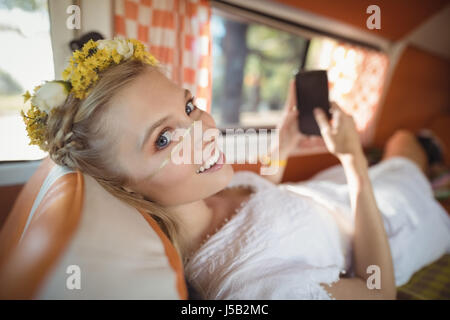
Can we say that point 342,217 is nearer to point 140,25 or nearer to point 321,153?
point 321,153

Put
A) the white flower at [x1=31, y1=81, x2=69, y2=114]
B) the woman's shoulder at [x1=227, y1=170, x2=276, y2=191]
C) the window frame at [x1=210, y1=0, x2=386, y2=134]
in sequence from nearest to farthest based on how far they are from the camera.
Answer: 1. the white flower at [x1=31, y1=81, x2=69, y2=114]
2. the woman's shoulder at [x1=227, y1=170, x2=276, y2=191]
3. the window frame at [x1=210, y1=0, x2=386, y2=134]

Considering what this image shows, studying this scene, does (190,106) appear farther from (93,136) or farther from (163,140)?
(93,136)

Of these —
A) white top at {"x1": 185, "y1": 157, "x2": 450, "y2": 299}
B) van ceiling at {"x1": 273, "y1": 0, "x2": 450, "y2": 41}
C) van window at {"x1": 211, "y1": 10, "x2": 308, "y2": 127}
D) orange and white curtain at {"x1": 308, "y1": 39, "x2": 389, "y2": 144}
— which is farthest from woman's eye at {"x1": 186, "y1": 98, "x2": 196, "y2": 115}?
orange and white curtain at {"x1": 308, "y1": 39, "x2": 389, "y2": 144}

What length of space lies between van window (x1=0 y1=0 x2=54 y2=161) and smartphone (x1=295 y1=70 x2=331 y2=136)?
0.84 metres

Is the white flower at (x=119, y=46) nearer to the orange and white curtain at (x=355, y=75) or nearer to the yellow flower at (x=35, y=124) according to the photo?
the yellow flower at (x=35, y=124)

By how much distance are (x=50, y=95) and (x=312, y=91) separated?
0.88 m

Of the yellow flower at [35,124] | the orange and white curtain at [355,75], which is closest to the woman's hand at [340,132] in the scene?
the yellow flower at [35,124]

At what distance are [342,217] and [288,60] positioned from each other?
95.6 inches

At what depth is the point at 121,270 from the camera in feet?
1.43

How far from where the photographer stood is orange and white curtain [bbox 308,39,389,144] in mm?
2373

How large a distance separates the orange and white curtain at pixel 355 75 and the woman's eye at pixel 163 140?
6.52ft

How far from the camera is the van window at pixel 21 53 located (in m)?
0.67

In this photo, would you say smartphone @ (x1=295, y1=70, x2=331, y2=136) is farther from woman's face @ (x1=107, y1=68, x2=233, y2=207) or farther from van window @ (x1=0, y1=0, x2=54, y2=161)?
van window @ (x1=0, y1=0, x2=54, y2=161)

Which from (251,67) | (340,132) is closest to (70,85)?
(340,132)
